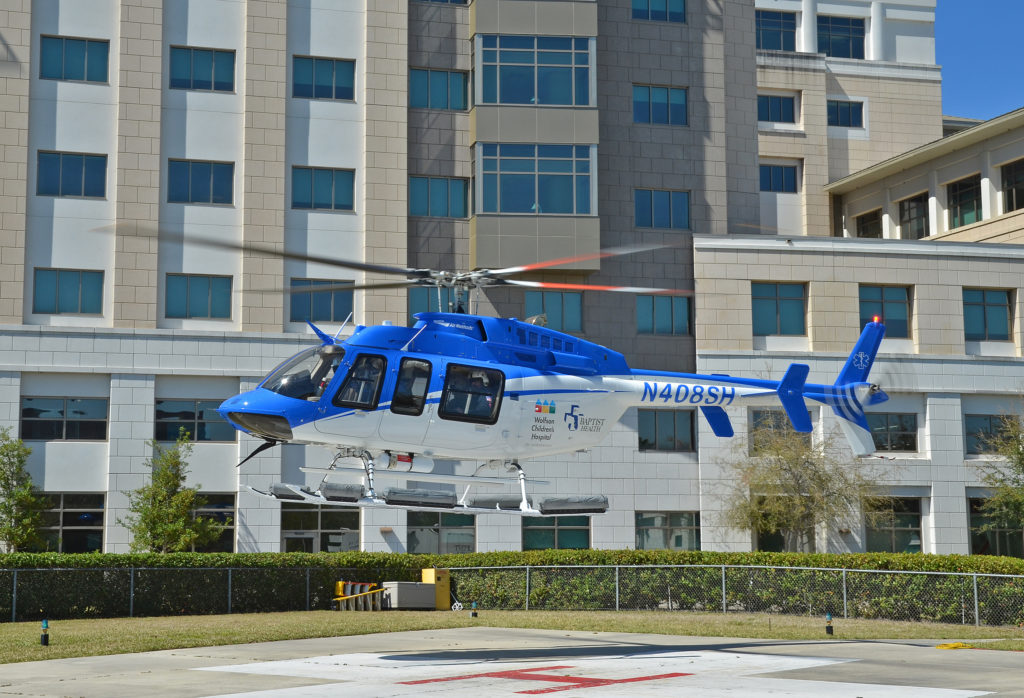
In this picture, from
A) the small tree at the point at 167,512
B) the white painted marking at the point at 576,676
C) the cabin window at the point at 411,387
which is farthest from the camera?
the small tree at the point at 167,512

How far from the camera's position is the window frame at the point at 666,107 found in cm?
4778

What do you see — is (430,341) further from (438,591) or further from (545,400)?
(438,591)

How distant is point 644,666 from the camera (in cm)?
2141

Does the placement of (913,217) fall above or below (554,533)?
above

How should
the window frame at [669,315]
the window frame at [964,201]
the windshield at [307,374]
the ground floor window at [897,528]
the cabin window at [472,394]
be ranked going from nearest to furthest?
Answer: the windshield at [307,374] → the cabin window at [472,394] → the ground floor window at [897,528] → the window frame at [669,315] → the window frame at [964,201]

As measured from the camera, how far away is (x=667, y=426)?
148ft

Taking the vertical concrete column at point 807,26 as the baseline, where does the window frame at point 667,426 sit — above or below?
below

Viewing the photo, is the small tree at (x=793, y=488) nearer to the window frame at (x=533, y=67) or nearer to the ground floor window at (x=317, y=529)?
the ground floor window at (x=317, y=529)

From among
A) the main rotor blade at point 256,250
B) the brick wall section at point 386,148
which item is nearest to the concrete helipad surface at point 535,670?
the main rotor blade at point 256,250

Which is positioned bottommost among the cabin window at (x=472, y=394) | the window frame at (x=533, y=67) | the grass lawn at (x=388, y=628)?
the grass lawn at (x=388, y=628)

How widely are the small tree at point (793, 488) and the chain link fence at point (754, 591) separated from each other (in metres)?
7.84

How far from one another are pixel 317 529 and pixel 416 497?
21909 mm

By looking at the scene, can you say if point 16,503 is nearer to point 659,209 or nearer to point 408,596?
point 408,596

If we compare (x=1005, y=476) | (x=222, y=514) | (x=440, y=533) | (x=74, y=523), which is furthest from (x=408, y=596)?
(x=1005, y=476)
